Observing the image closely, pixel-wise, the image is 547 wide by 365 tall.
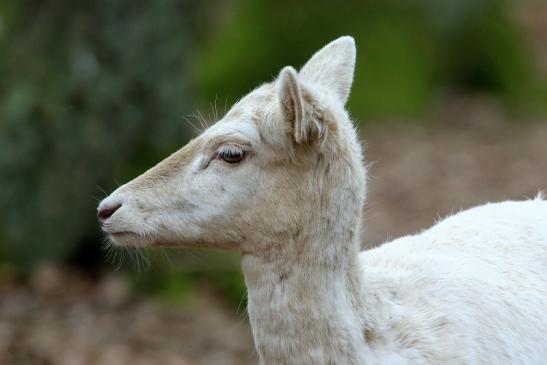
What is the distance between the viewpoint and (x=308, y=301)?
4.39m

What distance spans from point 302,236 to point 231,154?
1.45ft

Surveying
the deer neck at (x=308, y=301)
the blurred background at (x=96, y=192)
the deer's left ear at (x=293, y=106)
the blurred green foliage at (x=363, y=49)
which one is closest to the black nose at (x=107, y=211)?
the deer neck at (x=308, y=301)

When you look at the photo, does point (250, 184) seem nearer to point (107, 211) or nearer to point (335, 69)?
point (107, 211)

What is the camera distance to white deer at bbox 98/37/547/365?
4383 mm

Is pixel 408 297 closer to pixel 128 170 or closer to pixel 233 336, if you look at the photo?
pixel 233 336

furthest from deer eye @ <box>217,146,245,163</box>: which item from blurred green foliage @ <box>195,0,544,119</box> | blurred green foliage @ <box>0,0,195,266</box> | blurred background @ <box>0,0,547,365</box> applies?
blurred green foliage @ <box>195,0,544,119</box>

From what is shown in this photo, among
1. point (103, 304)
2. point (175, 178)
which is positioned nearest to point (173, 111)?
point (103, 304)

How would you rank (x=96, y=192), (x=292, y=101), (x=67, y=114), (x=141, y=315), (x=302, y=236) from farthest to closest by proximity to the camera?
(x=96, y=192)
(x=67, y=114)
(x=141, y=315)
(x=302, y=236)
(x=292, y=101)

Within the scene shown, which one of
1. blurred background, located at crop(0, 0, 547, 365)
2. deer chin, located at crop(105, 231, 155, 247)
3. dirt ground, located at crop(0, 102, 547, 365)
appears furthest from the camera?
blurred background, located at crop(0, 0, 547, 365)

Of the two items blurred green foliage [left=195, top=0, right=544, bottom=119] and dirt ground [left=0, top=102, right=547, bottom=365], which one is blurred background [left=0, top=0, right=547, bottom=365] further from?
blurred green foliage [left=195, top=0, right=544, bottom=119]

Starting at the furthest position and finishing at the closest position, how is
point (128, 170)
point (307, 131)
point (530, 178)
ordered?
point (530, 178), point (128, 170), point (307, 131)

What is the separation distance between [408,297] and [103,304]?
4780 millimetres

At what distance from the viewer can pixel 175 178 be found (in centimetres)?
450

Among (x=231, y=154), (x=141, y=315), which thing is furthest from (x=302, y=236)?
(x=141, y=315)
